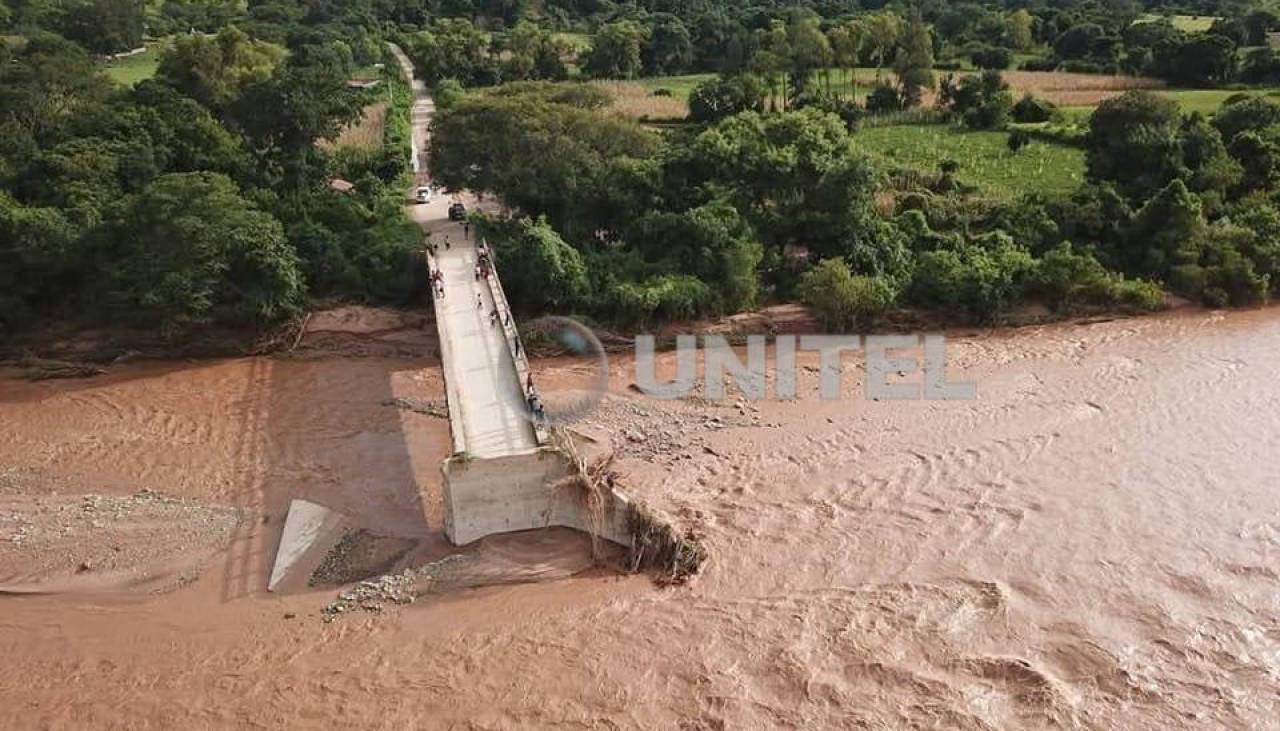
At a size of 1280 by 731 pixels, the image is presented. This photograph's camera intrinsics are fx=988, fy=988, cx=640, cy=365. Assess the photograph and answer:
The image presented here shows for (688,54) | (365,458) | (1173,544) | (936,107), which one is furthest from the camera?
(688,54)

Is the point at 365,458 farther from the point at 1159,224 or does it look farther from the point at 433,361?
the point at 1159,224

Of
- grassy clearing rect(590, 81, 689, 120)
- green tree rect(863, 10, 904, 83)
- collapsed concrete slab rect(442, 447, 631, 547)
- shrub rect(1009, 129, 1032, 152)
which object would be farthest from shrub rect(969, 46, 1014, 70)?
collapsed concrete slab rect(442, 447, 631, 547)

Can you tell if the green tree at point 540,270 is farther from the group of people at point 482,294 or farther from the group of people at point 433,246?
the group of people at point 433,246

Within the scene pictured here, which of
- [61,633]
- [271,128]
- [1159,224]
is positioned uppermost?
[271,128]

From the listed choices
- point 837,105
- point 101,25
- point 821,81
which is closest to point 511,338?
point 837,105

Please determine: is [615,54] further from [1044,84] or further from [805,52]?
[1044,84]

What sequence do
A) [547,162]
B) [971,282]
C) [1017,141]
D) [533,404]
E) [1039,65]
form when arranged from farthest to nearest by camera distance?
1. [1039,65]
2. [1017,141]
3. [547,162]
4. [971,282]
5. [533,404]

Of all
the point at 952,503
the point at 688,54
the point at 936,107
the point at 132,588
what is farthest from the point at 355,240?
the point at 688,54

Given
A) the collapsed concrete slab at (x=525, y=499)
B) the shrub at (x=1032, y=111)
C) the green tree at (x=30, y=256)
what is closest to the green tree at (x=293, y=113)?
the green tree at (x=30, y=256)
